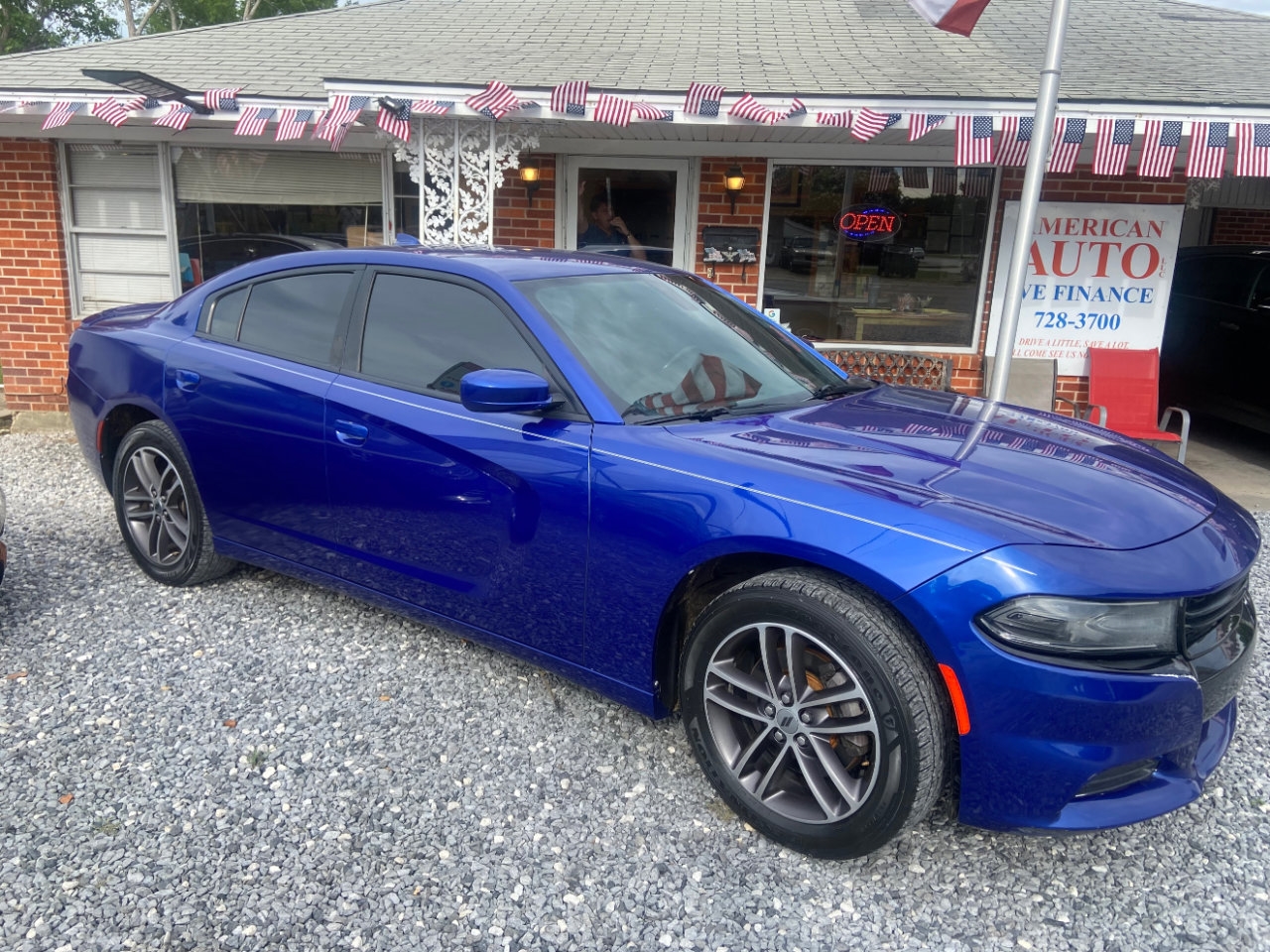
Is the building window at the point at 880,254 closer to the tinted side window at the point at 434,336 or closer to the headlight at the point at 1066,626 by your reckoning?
the tinted side window at the point at 434,336

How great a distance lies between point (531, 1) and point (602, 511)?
8.57 meters

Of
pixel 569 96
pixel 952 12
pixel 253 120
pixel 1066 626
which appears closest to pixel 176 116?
pixel 253 120

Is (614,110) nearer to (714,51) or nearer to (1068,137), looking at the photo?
(714,51)

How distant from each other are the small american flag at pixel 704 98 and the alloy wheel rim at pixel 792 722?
4193 mm

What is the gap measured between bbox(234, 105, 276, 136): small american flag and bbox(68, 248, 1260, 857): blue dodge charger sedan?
9.19ft

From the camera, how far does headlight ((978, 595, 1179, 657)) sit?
2254 mm

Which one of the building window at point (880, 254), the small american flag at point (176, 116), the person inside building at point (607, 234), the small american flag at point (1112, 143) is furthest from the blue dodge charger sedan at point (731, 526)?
the building window at point (880, 254)

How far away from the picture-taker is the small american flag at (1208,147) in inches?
232

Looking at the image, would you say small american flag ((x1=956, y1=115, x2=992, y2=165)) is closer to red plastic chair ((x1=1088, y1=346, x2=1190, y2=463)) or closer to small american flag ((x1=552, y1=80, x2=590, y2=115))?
small american flag ((x1=552, y1=80, x2=590, y2=115))

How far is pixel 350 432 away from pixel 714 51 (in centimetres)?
559

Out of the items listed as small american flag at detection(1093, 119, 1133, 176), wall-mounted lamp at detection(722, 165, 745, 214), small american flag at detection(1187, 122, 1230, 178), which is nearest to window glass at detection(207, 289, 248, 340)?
wall-mounted lamp at detection(722, 165, 745, 214)

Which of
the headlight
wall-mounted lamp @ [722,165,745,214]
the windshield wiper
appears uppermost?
wall-mounted lamp @ [722,165,745,214]

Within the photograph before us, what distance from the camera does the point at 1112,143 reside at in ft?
19.4

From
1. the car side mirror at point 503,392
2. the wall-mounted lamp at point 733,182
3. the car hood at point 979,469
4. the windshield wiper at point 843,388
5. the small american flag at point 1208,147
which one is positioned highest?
the small american flag at point 1208,147
